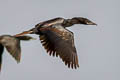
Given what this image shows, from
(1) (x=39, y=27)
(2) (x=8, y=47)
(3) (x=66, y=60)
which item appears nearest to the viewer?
(2) (x=8, y=47)

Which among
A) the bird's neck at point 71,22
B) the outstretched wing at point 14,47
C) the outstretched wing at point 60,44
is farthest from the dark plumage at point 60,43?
the outstretched wing at point 14,47

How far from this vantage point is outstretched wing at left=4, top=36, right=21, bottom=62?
687cm

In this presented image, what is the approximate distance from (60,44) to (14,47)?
397 cm

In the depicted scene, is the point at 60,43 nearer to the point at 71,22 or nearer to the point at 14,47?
the point at 71,22


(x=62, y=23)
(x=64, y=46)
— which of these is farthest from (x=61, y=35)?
(x=62, y=23)

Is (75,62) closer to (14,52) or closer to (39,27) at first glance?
(39,27)

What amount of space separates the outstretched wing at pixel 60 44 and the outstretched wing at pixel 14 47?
3625mm

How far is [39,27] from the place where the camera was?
11820mm

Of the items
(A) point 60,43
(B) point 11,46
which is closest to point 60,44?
(A) point 60,43

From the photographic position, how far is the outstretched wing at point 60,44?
10.9 m

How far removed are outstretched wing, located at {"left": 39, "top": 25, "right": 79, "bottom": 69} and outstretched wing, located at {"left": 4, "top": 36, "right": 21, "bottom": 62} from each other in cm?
362

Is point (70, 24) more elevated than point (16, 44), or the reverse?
point (70, 24)

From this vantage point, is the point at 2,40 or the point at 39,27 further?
the point at 39,27

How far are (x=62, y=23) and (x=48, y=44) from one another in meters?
1.59
